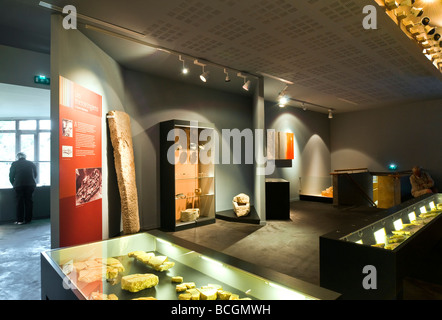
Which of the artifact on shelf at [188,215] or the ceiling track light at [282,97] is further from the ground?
the ceiling track light at [282,97]

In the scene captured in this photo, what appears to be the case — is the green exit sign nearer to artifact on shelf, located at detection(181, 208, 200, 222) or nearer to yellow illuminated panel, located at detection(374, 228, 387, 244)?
artifact on shelf, located at detection(181, 208, 200, 222)

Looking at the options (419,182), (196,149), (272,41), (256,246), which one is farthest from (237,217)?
(419,182)

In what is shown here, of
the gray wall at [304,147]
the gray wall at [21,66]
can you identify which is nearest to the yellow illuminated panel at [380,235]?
the gray wall at [21,66]

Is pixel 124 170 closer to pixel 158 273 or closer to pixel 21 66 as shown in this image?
pixel 21 66

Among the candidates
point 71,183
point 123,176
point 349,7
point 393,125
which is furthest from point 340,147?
point 71,183

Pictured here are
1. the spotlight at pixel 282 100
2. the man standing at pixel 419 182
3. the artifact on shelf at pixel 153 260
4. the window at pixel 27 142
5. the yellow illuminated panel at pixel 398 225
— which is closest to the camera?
the artifact on shelf at pixel 153 260

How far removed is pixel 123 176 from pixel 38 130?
5.98 m

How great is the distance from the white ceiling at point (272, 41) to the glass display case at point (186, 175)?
→ 1.28 meters

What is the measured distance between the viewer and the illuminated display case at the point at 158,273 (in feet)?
4.19

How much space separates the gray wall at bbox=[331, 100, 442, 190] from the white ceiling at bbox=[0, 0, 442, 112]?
8.69ft

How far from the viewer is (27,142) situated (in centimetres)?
834

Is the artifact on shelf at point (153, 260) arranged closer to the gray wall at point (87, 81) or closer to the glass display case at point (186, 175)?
the gray wall at point (87, 81)

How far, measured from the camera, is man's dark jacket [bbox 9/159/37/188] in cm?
637

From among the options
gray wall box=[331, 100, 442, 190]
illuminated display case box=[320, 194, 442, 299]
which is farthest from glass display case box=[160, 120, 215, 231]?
Result: gray wall box=[331, 100, 442, 190]
